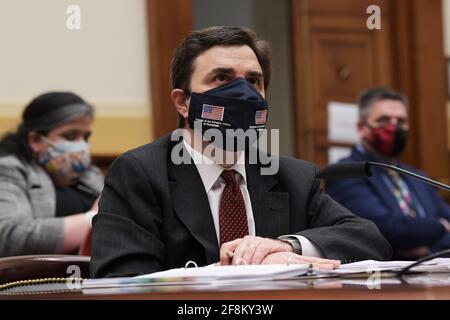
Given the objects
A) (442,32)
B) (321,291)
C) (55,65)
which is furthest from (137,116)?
(321,291)

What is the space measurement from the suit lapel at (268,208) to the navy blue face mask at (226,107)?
146 mm

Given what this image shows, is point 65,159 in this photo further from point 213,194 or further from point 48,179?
point 213,194

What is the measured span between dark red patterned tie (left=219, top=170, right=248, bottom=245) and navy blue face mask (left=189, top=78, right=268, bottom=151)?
0.13 metres

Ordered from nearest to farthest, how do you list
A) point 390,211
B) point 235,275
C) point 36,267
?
point 235,275 → point 36,267 → point 390,211

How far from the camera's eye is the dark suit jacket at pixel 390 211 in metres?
3.67

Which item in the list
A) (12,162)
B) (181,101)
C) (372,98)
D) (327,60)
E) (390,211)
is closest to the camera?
(181,101)

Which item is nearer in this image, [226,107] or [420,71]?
[226,107]

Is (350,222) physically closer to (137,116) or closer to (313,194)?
(313,194)

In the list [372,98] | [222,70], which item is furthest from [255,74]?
[372,98]

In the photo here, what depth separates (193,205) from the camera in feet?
6.46

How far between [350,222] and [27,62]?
267 cm

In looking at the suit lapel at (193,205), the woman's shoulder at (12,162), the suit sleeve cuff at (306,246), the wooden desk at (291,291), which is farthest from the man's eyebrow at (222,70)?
the woman's shoulder at (12,162)

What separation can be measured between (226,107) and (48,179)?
4.44ft

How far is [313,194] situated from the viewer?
7.01 ft
